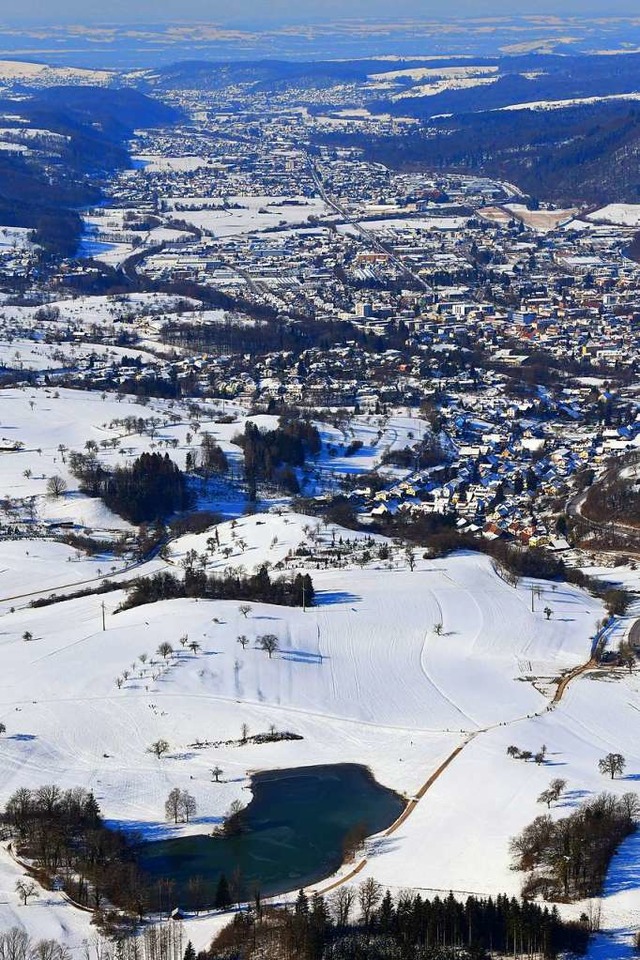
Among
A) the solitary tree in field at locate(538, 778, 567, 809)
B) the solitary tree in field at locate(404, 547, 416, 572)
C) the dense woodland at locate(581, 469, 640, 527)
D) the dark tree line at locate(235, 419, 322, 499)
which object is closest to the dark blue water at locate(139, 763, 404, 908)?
the solitary tree in field at locate(538, 778, 567, 809)

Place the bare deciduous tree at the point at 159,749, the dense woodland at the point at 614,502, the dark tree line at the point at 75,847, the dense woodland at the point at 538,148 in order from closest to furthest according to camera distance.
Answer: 1. the dark tree line at the point at 75,847
2. the bare deciduous tree at the point at 159,749
3. the dense woodland at the point at 614,502
4. the dense woodland at the point at 538,148

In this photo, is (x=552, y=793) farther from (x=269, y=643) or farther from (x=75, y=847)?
(x=269, y=643)

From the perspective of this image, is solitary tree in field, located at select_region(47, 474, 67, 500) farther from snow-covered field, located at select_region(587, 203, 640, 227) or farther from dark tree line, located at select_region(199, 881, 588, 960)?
snow-covered field, located at select_region(587, 203, 640, 227)

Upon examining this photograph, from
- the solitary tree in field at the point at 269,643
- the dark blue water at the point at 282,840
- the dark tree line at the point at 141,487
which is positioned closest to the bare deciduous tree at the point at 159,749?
the dark blue water at the point at 282,840

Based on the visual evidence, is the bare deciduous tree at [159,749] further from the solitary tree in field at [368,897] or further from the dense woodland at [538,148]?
the dense woodland at [538,148]

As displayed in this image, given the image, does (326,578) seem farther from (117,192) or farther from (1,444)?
(117,192)

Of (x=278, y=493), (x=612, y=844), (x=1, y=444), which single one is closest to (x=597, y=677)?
(x=612, y=844)

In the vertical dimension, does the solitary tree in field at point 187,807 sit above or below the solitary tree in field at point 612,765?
below
